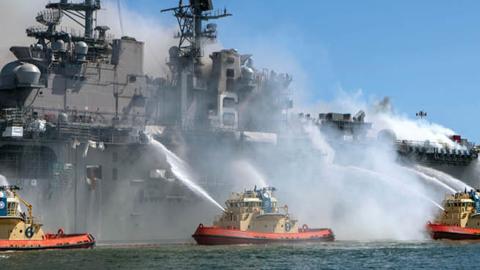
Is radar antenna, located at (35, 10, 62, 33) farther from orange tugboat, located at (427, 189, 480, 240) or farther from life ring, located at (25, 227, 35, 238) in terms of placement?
orange tugboat, located at (427, 189, 480, 240)

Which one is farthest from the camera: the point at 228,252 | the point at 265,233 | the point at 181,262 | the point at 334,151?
the point at 334,151

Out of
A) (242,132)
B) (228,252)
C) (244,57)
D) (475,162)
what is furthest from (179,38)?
(228,252)

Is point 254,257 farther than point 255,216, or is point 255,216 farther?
point 255,216

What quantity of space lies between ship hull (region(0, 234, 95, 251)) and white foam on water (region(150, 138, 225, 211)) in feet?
→ 49.9

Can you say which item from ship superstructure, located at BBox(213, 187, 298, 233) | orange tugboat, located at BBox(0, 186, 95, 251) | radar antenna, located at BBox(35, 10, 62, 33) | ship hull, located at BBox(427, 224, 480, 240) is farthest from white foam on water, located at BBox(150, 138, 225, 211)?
orange tugboat, located at BBox(0, 186, 95, 251)

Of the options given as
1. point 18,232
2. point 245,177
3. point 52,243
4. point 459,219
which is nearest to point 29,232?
point 18,232

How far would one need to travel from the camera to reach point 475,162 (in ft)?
354

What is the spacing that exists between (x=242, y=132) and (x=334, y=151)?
37.1 feet

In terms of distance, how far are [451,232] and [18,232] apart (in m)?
33.2

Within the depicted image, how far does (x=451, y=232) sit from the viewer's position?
257ft

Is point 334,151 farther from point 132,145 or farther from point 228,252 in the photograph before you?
point 228,252

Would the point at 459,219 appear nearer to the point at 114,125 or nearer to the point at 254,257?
the point at 254,257

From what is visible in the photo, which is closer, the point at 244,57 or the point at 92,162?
the point at 92,162

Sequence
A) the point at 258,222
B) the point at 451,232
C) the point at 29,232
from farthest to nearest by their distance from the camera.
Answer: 1. the point at 451,232
2. the point at 258,222
3. the point at 29,232
